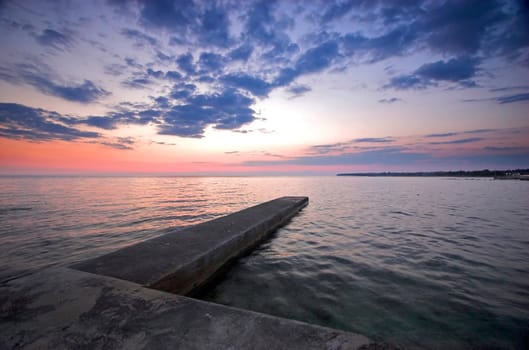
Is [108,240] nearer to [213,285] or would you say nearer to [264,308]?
[213,285]

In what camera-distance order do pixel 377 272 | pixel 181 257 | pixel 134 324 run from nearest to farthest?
pixel 134 324 → pixel 181 257 → pixel 377 272

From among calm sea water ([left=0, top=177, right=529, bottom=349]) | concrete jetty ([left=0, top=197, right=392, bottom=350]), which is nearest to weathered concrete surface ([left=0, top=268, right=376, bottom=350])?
concrete jetty ([left=0, top=197, right=392, bottom=350])

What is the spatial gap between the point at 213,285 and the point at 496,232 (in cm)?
1101

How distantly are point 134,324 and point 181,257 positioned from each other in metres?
2.26

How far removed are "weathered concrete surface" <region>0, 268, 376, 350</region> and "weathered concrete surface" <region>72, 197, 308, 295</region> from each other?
78 cm

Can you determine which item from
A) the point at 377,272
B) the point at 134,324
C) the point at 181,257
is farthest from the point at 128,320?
the point at 377,272

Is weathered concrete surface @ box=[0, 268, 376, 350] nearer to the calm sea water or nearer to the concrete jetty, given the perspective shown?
the concrete jetty

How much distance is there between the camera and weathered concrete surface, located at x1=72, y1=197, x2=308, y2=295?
3.64m

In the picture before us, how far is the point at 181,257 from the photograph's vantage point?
4391mm

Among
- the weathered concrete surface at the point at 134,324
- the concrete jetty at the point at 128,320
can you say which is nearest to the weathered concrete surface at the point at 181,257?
the concrete jetty at the point at 128,320

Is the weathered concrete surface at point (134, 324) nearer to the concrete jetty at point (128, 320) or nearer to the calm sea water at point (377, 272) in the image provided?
the concrete jetty at point (128, 320)

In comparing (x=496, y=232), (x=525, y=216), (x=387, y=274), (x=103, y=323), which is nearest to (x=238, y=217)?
(x=387, y=274)

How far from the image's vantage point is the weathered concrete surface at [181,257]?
3.64m

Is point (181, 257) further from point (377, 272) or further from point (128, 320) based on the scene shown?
point (377, 272)
